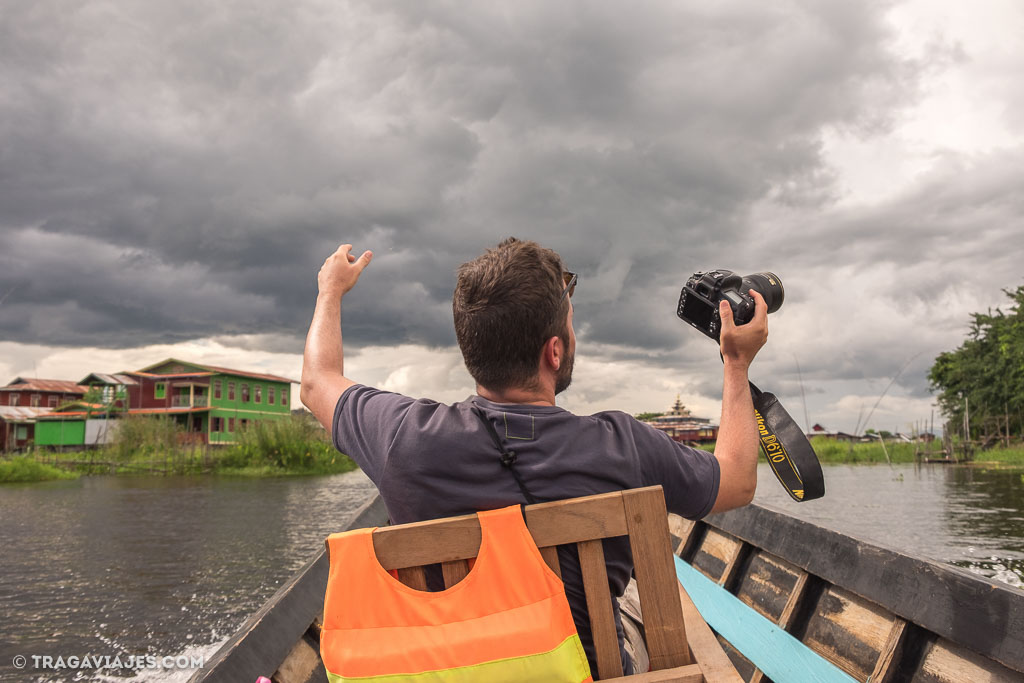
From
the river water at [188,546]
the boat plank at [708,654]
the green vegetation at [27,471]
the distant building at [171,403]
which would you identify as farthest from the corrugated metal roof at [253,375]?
the boat plank at [708,654]

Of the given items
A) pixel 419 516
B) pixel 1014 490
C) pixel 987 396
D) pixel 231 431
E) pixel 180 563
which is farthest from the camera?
pixel 231 431

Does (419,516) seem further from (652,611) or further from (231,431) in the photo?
(231,431)

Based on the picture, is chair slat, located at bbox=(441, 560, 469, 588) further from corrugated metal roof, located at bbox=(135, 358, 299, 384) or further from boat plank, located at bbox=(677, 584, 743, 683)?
corrugated metal roof, located at bbox=(135, 358, 299, 384)

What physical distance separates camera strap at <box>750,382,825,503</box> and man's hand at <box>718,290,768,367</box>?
16 centimetres

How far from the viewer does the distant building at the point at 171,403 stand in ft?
137

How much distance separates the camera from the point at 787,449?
1.70m

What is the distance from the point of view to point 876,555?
8.26 feet

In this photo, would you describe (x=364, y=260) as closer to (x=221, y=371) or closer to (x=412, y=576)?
(x=412, y=576)

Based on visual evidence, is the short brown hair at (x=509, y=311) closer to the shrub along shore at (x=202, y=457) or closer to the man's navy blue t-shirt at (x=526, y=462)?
the man's navy blue t-shirt at (x=526, y=462)

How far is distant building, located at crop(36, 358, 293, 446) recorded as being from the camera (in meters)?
41.9

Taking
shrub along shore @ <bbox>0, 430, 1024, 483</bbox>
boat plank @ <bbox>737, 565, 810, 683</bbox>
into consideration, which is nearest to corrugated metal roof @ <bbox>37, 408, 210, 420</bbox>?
shrub along shore @ <bbox>0, 430, 1024, 483</bbox>

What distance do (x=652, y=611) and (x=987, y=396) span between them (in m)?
43.9

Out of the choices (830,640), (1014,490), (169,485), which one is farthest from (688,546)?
(169,485)

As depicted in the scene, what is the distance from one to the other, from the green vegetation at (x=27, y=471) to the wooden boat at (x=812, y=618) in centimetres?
3298
